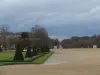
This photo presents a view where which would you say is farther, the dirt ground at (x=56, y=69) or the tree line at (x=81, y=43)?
the tree line at (x=81, y=43)

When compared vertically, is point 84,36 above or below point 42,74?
above

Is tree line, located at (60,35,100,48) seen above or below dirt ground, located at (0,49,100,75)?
above

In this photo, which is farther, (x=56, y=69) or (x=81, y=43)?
(x=81, y=43)

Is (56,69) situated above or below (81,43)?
below

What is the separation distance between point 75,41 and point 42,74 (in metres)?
129

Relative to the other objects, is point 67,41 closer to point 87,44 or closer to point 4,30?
point 87,44

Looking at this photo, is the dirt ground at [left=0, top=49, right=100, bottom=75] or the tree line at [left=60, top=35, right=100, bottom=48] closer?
the dirt ground at [left=0, top=49, right=100, bottom=75]

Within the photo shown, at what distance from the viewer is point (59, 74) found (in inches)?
645

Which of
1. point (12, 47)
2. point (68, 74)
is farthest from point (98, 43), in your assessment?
point (68, 74)

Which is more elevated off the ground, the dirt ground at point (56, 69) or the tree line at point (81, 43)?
the tree line at point (81, 43)

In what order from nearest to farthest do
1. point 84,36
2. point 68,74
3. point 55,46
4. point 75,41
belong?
point 68,74 < point 55,46 < point 75,41 < point 84,36

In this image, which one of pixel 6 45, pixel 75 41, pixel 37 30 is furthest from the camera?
pixel 75 41

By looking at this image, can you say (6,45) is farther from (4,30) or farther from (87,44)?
(87,44)

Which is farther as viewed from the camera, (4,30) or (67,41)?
(67,41)
